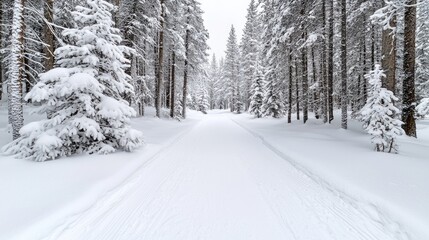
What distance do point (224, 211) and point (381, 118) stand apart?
20.5ft

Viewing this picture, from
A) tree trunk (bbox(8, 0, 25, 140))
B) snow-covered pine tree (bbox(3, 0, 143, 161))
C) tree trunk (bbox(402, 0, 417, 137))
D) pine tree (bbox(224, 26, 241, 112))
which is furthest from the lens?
pine tree (bbox(224, 26, 241, 112))

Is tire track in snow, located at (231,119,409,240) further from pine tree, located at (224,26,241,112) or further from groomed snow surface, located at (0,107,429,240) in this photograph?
pine tree, located at (224,26,241,112)

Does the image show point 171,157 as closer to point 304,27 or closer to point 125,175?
point 125,175

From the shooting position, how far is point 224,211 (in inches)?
173

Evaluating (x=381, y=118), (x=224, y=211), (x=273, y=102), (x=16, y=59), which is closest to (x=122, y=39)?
(x=16, y=59)

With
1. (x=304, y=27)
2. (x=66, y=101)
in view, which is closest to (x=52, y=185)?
(x=66, y=101)

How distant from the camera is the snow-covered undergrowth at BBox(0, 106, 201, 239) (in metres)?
3.85

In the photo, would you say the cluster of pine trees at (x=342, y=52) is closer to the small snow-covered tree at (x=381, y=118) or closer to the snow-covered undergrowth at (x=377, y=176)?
the small snow-covered tree at (x=381, y=118)

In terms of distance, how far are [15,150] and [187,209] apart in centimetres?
577

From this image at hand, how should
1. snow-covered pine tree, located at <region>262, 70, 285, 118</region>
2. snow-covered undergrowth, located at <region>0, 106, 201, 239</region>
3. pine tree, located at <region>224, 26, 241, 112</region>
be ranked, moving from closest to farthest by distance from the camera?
snow-covered undergrowth, located at <region>0, 106, 201, 239</region>
snow-covered pine tree, located at <region>262, 70, 285, 118</region>
pine tree, located at <region>224, 26, 241, 112</region>

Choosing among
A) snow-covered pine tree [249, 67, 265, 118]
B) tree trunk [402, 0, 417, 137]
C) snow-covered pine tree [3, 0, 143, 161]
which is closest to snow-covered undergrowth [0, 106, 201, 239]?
snow-covered pine tree [3, 0, 143, 161]

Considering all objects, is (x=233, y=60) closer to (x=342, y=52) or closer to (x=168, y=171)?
(x=342, y=52)

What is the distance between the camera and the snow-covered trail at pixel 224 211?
12.1 feet

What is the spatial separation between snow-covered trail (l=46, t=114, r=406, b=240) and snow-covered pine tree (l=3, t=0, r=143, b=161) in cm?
228
